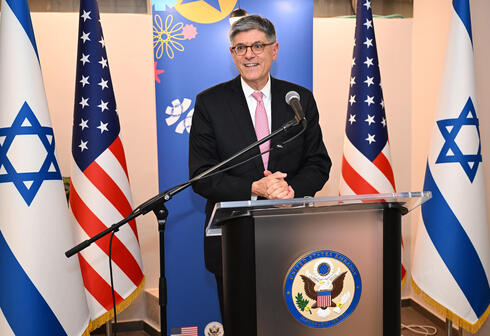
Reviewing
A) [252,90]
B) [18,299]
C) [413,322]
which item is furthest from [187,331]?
[413,322]

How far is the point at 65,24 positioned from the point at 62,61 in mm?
285

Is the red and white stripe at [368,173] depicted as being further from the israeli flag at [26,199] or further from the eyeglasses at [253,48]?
the israeli flag at [26,199]

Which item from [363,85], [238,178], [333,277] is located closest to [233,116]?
[238,178]

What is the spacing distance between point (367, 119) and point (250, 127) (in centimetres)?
118

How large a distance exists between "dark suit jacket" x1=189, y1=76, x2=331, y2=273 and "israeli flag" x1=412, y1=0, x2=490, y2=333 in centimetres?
91

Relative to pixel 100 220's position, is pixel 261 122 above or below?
above

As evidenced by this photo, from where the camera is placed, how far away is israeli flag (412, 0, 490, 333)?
2.61 m

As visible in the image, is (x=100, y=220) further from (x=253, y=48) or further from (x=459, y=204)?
(x=459, y=204)

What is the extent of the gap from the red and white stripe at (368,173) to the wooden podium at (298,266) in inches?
64.5

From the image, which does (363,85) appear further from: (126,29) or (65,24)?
(65,24)

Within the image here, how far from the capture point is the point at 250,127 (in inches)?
84.0

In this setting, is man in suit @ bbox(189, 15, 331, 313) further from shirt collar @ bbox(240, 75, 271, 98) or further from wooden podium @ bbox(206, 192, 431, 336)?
wooden podium @ bbox(206, 192, 431, 336)

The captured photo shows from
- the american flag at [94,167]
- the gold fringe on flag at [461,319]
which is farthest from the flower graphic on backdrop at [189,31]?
the gold fringe on flag at [461,319]

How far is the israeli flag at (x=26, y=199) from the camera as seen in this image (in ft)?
6.89
